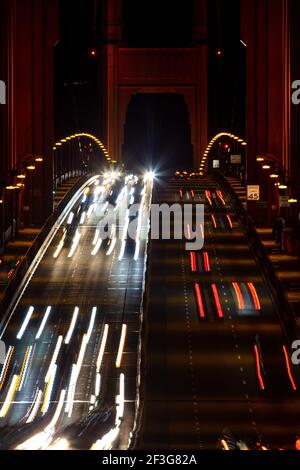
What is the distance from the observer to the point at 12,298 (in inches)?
1785

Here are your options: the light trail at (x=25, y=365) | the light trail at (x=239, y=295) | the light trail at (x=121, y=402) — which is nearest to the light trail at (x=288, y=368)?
the light trail at (x=121, y=402)

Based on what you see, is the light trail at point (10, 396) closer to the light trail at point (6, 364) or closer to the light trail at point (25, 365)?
the light trail at point (25, 365)

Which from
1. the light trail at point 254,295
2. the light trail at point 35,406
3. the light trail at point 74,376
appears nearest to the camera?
the light trail at point 35,406

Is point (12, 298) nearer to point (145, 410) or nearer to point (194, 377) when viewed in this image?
point (194, 377)

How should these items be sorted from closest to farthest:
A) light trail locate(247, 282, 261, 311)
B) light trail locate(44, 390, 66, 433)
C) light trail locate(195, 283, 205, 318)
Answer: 1. light trail locate(44, 390, 66, 433)
2. light trail locate(195, 283, 205, 318)
3. light trail locate(247, 282, 261, 311)

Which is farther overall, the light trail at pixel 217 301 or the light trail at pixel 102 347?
the light trail at pixel 217 301

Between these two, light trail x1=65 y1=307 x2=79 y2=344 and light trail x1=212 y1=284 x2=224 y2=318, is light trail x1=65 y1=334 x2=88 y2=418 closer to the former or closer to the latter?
light trail x1=65 y1=307 x2=79 y2=344

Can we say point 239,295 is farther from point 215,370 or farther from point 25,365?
point 25,365

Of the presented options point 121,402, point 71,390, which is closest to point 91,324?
point 71,390

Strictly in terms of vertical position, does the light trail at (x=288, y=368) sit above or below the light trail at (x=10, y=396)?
above

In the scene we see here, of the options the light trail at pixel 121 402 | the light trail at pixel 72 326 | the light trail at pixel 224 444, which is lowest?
the light trail at pixel 121 402

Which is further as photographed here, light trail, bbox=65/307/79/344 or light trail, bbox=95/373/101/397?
light trail, bbox=65/307/79/344

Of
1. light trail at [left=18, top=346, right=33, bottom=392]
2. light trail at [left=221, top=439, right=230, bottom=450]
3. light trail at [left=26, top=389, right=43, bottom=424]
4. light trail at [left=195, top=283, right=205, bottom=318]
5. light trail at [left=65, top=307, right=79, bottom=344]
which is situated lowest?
light trail at [left=26, top=389, right=43, bottom=424]

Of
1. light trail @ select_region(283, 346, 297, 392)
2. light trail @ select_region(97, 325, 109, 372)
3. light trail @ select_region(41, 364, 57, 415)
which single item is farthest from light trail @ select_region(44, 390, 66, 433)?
light trail @ select_region(283, 346, 297, 392)
